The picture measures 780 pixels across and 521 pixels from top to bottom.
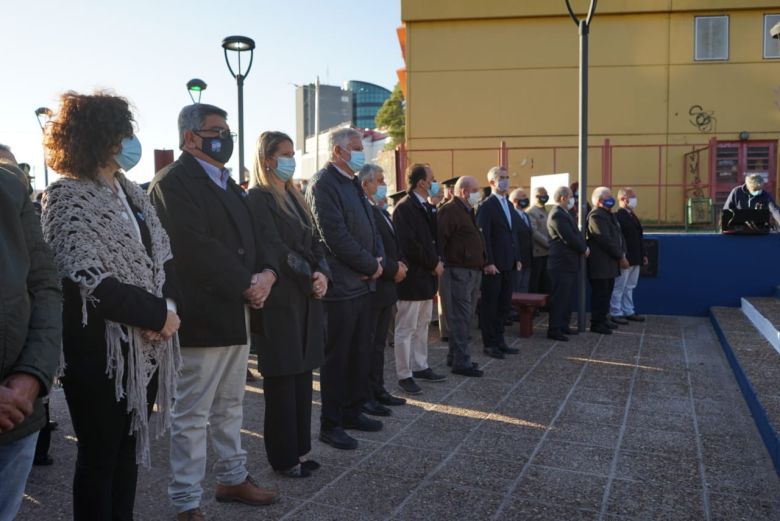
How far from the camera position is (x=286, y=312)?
4055 millimetres

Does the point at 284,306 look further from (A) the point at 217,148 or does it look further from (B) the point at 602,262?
(B) the point at 602,262

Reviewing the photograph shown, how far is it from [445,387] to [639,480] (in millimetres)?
2494

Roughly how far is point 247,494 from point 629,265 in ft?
26.3

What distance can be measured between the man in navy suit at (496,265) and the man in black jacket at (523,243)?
42.2 inches

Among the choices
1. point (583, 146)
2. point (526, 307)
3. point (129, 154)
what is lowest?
point (526, 307)

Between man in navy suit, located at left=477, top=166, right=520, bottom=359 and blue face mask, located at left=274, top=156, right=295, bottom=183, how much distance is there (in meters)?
3.88

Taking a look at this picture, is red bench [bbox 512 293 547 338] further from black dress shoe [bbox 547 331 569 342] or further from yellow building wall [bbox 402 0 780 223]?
yellow building wall [bbox 402 0 780 223]

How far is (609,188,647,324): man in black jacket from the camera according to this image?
1048 cm

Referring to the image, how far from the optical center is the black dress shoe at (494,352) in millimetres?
7895

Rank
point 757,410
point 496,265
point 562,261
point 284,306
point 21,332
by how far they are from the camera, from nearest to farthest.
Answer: point 21,332, point 284,306, point 757,410, point 496,265, point 562,261

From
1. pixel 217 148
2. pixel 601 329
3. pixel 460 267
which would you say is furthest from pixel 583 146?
pixel 217 148

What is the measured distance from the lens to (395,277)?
5.56 meters

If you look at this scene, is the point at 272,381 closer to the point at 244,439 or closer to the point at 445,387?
the point at 244,439

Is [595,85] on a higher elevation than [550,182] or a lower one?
higher
